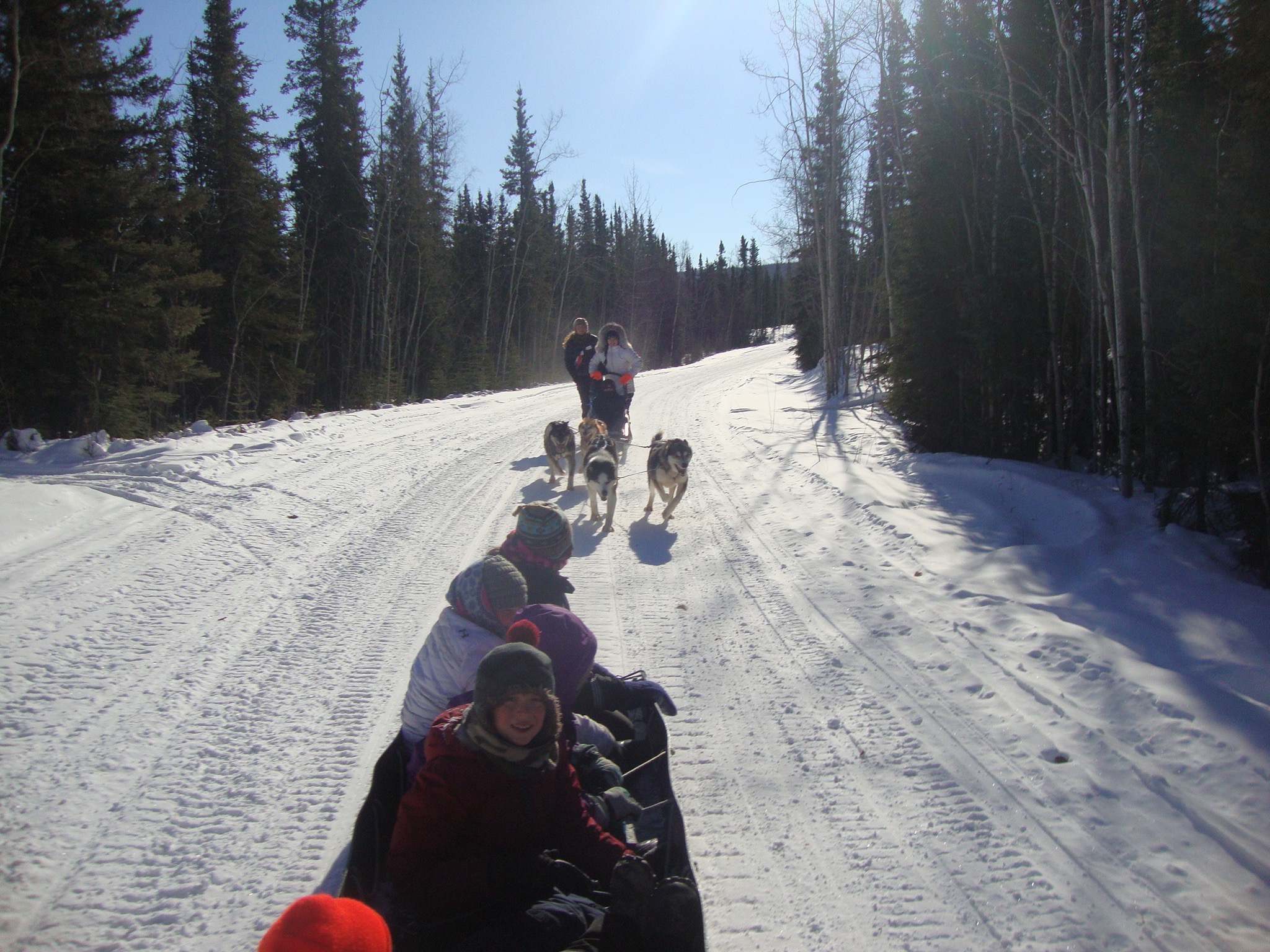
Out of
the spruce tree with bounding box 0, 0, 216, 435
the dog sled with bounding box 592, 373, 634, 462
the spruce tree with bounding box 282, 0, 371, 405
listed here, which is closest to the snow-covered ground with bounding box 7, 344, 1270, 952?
the dog sled with bounding box 592, 373, 634, 462

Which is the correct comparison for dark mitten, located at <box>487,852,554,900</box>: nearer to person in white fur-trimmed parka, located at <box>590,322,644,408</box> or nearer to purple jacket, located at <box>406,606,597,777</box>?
purple jacket, located at <box>406,606,597,777</box>

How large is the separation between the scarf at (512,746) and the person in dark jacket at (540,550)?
5.52ft

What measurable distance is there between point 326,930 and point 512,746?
937 millimetres

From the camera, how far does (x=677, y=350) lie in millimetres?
74625

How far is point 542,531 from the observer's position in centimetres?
420

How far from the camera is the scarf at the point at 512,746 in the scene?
245 centimetres

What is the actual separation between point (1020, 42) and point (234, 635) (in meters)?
12.5

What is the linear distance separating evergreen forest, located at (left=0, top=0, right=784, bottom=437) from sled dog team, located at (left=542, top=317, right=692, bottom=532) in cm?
917

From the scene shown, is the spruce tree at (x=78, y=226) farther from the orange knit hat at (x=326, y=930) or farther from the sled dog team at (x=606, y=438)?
the orange knit hat at (x=326, y=930)

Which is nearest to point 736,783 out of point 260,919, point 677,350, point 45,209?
point 260,919

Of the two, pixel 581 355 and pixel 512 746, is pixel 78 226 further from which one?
pixel 512 746

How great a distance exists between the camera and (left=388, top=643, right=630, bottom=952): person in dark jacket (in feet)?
7.62

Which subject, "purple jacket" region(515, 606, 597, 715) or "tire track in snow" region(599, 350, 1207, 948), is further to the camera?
"purple jacket" region(515, 606, 597, 715)

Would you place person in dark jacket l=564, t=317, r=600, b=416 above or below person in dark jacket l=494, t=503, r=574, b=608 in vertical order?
above
